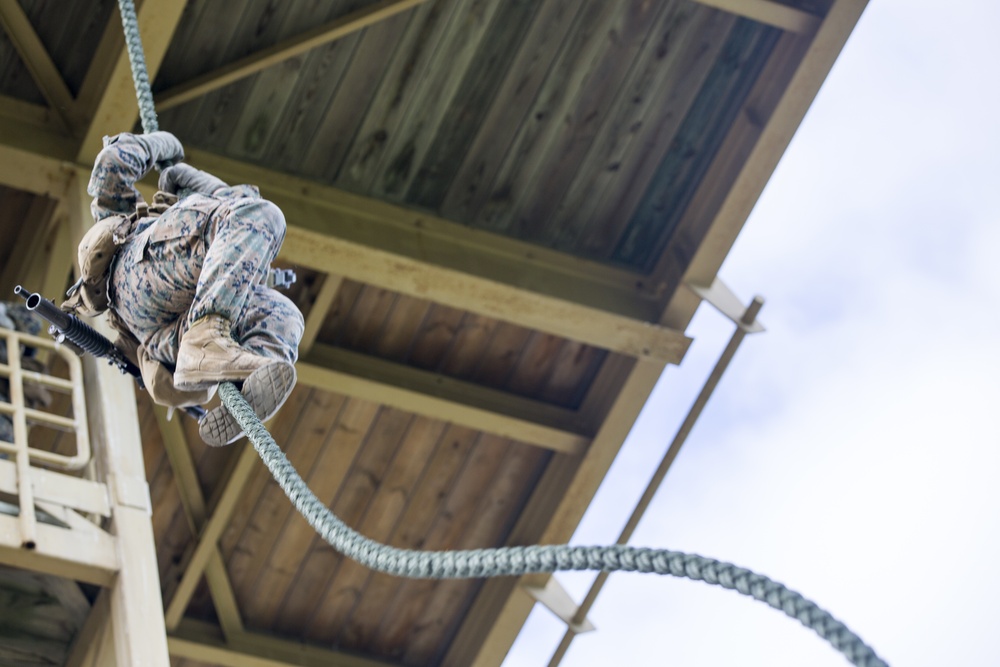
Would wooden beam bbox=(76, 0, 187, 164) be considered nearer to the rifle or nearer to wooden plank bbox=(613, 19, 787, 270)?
wooden plank bbox=(613, 19, 787, 270)

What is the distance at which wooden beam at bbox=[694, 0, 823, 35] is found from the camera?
19.9 ft

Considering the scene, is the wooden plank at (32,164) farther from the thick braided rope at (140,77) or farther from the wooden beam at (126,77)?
the thick braided rope at (140,77)

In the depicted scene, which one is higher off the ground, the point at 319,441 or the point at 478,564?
the point at 319,441

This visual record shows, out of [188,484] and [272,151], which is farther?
[188,484]

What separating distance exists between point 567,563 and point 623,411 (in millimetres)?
5260

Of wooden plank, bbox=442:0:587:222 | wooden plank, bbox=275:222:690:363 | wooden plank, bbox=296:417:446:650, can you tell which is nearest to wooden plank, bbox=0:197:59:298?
wooden plank, bbox=275:222:690:363

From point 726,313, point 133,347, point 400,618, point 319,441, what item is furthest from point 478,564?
point 400,618

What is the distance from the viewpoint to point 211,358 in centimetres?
259

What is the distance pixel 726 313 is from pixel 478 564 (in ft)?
16.0

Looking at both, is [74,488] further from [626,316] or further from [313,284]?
[626,316]

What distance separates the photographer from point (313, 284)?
22.4ft

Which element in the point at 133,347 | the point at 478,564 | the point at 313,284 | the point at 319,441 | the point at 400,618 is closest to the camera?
the point at 478,564

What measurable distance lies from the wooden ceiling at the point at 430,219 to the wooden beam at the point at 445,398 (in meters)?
0.02

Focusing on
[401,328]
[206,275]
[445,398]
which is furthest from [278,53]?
[206,275]
